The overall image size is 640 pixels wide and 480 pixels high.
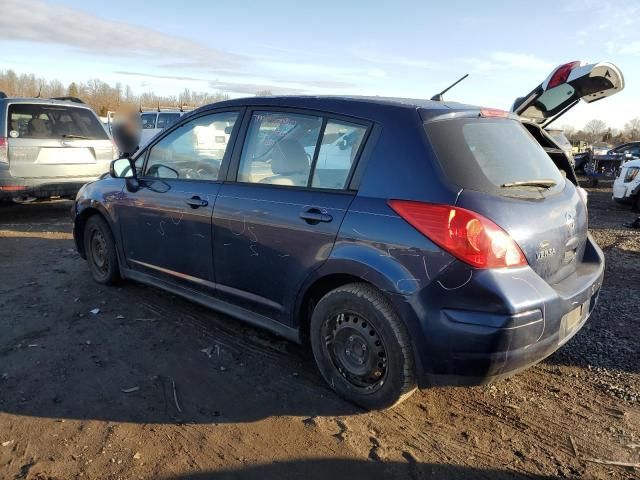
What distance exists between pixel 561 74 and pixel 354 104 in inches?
282

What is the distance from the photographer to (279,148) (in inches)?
136

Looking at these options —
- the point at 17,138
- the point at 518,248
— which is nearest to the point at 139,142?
the point at 17,138

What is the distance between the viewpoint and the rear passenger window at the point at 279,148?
3.29 meters

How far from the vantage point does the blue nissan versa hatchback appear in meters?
2.57

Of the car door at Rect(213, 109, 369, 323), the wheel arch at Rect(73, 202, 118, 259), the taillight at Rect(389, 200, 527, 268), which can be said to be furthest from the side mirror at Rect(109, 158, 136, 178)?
the taillight at Rect(389, 200, 527, 268)

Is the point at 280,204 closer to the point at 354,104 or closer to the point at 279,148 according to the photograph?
the point at 279,148

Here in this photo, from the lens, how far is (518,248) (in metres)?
2.63

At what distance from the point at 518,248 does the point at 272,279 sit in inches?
59.2

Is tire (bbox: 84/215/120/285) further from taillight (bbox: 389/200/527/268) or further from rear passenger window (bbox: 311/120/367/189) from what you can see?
taillight (bbox: 389/200/527/268)

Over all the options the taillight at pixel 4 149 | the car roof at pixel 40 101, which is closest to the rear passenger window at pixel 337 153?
the taillight at pixel 4 149

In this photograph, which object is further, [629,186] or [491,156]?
[629,186]

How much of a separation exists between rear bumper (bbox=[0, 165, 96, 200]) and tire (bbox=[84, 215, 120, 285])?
3.19 meters

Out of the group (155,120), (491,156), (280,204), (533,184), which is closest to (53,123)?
(280,204)

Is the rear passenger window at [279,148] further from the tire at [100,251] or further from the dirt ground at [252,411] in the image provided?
the tire at [100,251]
